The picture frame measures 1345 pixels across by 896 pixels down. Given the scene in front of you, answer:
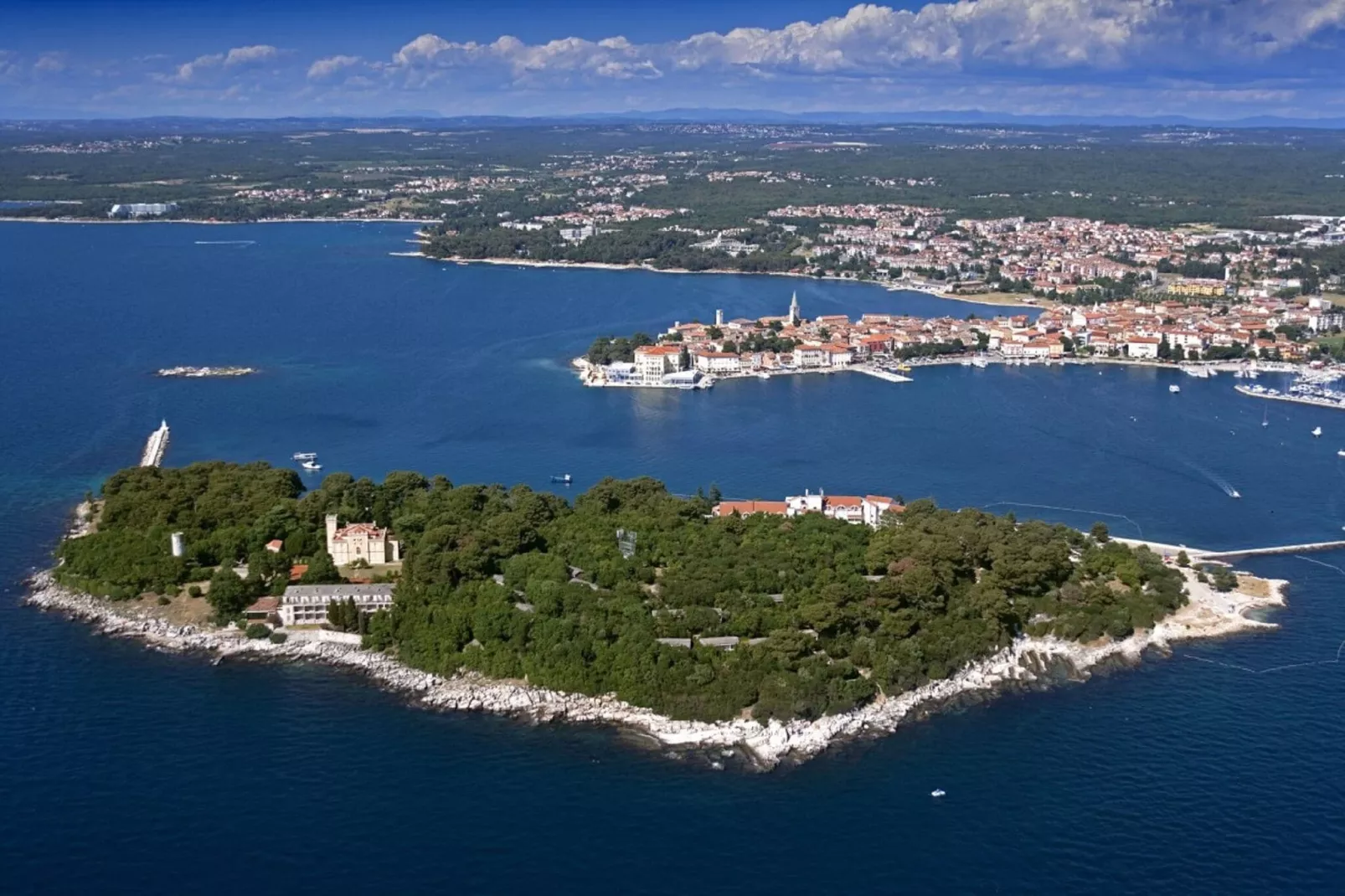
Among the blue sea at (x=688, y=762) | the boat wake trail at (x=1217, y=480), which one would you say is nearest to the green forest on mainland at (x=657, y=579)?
the blue sea at (x=688, y=762)

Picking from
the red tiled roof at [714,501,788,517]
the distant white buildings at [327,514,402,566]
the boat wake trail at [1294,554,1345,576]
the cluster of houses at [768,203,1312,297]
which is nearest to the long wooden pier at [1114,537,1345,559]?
the boat wake trail at [1294,554,1345,576]

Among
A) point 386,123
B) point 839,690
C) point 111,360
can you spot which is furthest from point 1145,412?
point 386,123

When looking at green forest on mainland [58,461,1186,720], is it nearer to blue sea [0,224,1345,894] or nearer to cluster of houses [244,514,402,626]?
cluster of houses [244,514,402,626]

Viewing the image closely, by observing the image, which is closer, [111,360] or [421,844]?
[421,844]

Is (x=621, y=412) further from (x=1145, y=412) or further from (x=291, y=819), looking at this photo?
(x=291, y=819)

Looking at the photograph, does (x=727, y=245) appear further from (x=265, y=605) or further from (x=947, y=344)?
(x=265, y=605)

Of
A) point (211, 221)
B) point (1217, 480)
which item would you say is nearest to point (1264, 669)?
point (1217, 480)
